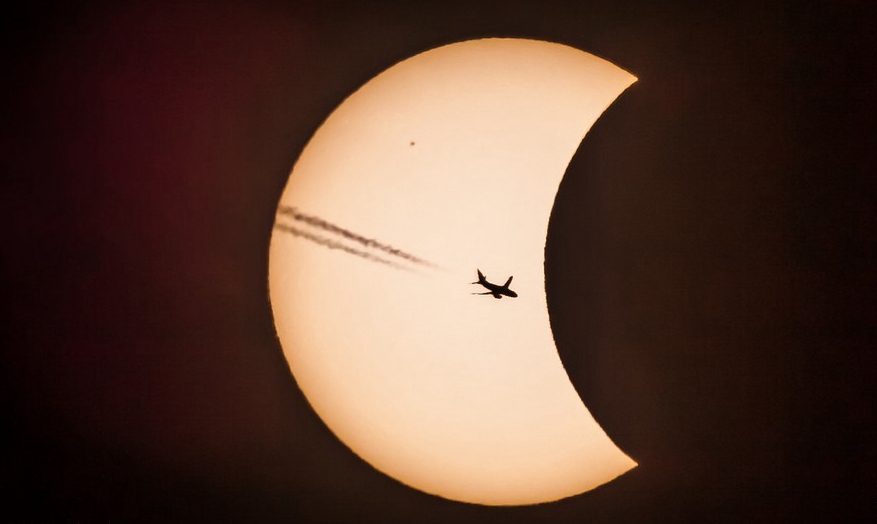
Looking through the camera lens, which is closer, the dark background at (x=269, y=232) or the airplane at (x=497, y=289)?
the dark background at (x=269, y=232)

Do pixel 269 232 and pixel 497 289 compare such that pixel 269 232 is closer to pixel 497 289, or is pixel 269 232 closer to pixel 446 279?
pixel 446 279

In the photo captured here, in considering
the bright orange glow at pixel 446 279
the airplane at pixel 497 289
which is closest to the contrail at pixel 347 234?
the bright orange glow at pixel 446 279

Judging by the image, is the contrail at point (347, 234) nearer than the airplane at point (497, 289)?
Yes

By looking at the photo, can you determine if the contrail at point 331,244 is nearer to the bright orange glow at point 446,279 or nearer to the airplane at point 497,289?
the bright orange glow at point 446,279

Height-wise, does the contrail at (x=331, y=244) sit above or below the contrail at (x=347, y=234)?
below

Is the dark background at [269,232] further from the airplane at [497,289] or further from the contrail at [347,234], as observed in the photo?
Result: the airplane at [497,289]
